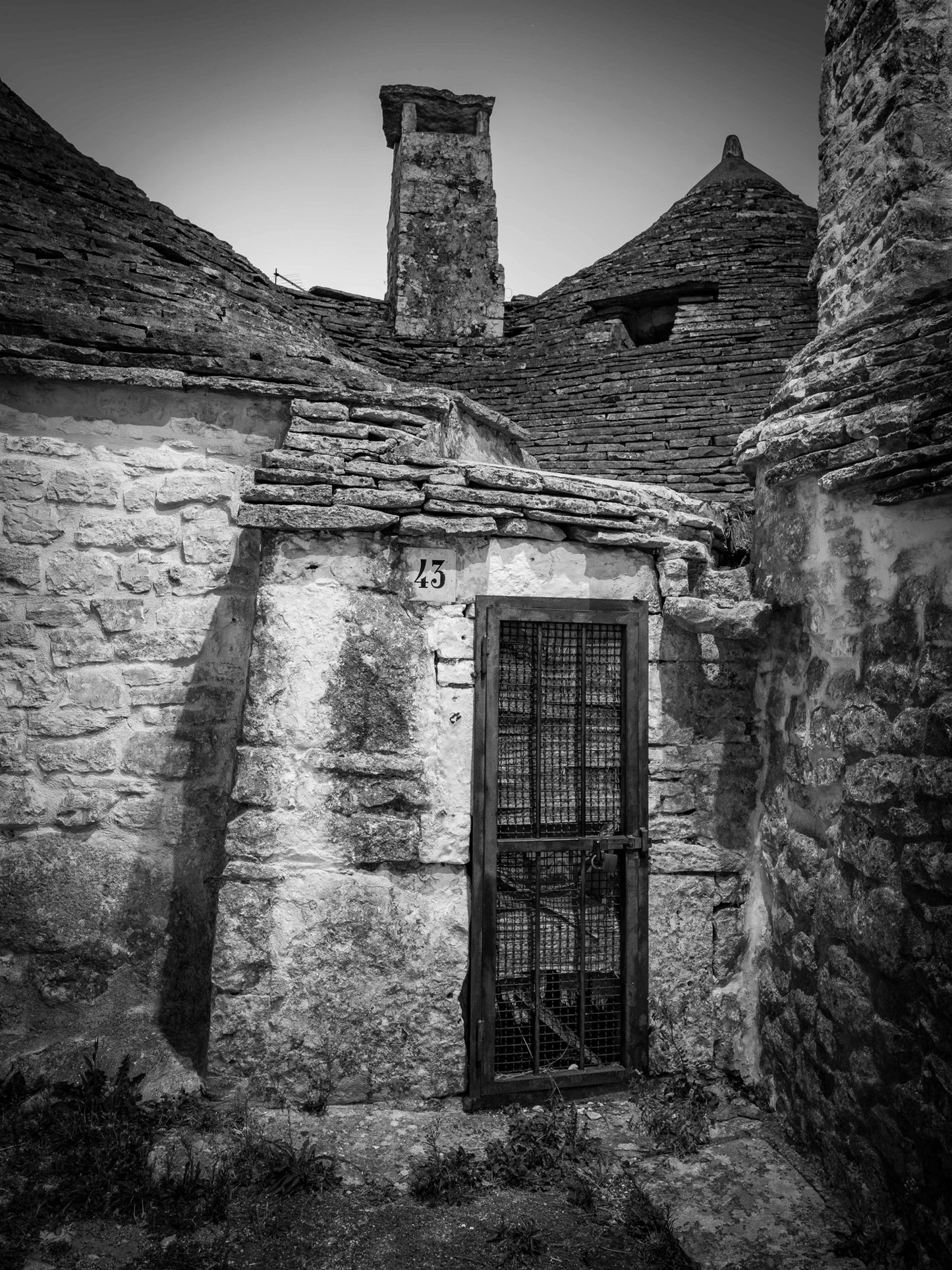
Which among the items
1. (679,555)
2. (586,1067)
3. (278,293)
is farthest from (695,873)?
(278,293)

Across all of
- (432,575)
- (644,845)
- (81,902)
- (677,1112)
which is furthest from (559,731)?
(81,902)

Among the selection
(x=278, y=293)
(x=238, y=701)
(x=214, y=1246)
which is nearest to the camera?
(x=214, y=1246)

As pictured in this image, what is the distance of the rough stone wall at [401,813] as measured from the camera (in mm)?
3373

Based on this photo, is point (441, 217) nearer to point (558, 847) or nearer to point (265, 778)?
point (265, 778)

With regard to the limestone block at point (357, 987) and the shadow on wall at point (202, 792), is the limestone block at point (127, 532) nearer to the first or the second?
the shadow on wall at point (202, 792)

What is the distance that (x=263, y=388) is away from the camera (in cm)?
398

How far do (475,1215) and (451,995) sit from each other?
806 millimetres

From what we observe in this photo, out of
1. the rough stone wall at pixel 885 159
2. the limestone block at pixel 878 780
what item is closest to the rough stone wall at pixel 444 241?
the rough stone wall at pixel 885 159

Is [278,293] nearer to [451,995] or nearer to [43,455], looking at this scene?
[43,455]

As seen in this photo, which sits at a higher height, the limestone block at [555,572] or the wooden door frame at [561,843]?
the limestone block at [555,572]

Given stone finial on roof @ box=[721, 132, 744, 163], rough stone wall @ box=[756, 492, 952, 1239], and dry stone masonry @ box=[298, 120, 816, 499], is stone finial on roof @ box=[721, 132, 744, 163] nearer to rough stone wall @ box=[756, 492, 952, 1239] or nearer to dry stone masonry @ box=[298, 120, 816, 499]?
dry stone masonry @ box=[298, 120, 816, 499]

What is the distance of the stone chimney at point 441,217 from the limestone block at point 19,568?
255 inches

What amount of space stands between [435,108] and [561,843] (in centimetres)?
1002

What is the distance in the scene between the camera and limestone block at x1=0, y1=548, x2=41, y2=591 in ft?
12.4
